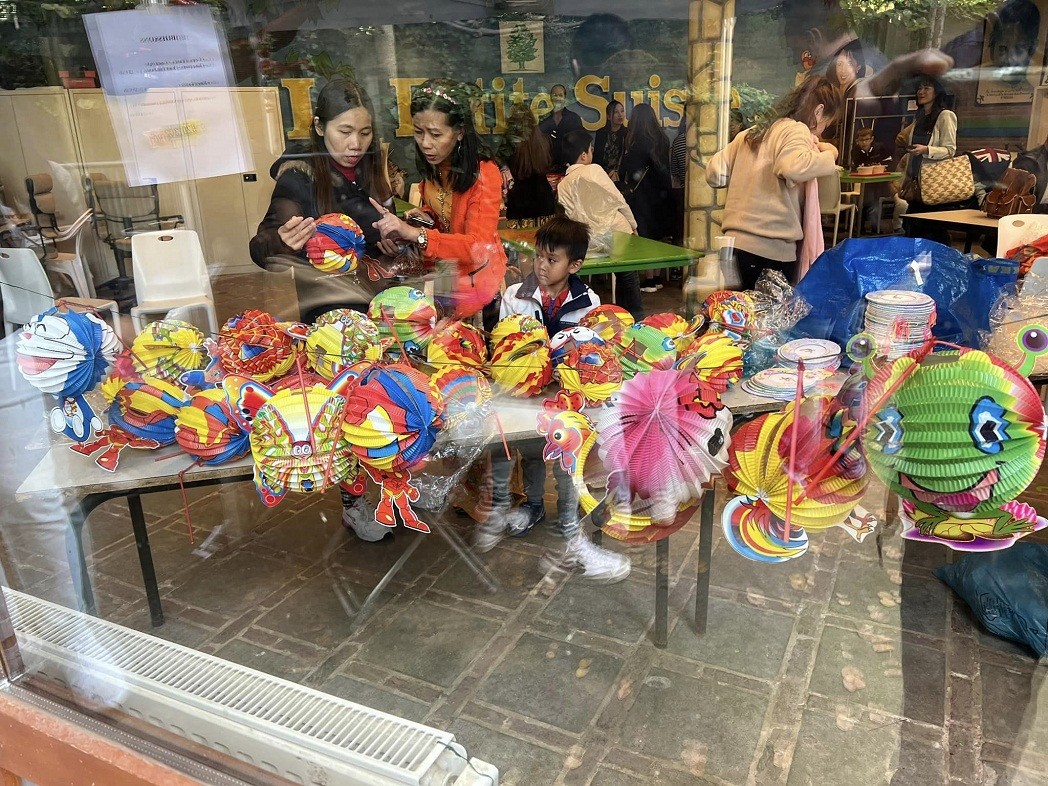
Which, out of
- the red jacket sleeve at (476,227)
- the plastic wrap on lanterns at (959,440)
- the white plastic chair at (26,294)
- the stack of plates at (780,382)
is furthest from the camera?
the red jacket sleeve at (476,227)

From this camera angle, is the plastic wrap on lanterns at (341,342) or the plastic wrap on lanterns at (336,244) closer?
the plastic wrap on lanterns at (341,342)

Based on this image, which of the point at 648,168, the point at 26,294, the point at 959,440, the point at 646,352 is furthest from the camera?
the point at 648,168

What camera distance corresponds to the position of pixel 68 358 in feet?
4.22

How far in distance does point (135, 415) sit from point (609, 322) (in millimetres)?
915

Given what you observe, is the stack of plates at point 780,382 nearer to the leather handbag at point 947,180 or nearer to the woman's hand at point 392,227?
the leather handbag at point 947,180

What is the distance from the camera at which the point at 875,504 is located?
0.85 metres

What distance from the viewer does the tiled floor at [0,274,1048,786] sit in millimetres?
1163

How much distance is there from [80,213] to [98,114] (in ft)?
1.26

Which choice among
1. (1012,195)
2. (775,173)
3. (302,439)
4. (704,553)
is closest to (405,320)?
(302,439)

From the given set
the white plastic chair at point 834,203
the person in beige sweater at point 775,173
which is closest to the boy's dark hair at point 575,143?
the person in beige sweater at point 775,173

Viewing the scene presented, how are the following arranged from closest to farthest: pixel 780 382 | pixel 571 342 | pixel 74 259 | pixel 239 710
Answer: pixel 239 710 → pixel 780 382 → pixel 571 342 → pixel 74 259

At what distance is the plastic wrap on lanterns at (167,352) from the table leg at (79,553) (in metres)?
0.31

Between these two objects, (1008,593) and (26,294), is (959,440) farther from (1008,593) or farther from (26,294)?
(26,294)

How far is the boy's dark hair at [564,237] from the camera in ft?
5.50
